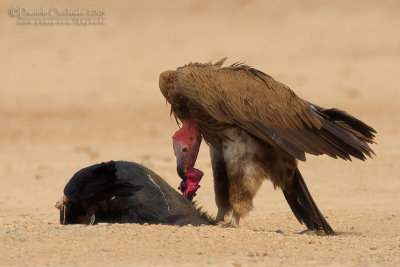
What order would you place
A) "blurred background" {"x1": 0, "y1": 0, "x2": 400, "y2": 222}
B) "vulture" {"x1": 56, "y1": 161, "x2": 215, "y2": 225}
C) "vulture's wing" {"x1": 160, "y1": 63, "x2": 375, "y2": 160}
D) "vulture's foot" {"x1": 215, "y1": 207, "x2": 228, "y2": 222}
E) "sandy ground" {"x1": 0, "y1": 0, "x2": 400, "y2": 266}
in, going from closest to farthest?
"sandy ground" {"x1": 0, "y1": 0, "x2": 400, "y2": 266} → "vulture" {"x1": 56, "y1": 161, "x2": 215, "y2": 225} → "vulture's wing" {"x1": 160, "y1": 63, "x2": 375, "y2": 160} → "vulture's foot" {"x1": 215, "y1": 207, "x2": 228, "y2": 222} → "blurred background" {"x1": 0, "y1": 0, "x2": 400, "y2": 222}

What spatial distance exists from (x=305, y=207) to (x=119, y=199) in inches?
73.3

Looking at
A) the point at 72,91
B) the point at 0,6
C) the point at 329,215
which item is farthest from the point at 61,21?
the point at 329,215

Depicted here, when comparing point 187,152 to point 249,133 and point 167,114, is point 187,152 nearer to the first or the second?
point 249,133

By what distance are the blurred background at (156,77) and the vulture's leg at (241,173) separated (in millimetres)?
2312

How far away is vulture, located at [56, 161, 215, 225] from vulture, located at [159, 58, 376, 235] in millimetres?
577

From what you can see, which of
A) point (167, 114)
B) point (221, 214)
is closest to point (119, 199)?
point (221, 214)

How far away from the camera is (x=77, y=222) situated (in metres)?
7.38

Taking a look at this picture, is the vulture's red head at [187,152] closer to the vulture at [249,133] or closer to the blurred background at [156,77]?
the vulture at [249,133]

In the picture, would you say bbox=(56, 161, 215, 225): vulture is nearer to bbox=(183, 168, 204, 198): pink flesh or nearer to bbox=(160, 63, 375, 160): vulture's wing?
bbox=(183, 168, 204, 198): pink flesh

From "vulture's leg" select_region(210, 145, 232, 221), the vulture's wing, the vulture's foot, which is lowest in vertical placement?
the vulture's foot

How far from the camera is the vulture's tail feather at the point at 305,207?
802 centimetres

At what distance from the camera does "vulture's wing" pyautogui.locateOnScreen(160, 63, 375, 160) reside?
771 cm

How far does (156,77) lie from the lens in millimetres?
22438

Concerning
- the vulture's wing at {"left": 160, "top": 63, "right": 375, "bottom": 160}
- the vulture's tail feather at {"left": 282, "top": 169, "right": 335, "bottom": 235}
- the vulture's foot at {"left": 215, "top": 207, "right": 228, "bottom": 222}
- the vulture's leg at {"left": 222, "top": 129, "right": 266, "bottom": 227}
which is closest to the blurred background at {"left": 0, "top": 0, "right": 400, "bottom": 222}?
the vulture's foot at {"left": 215, "top": 207, "right": 228, "bottom": 222}
